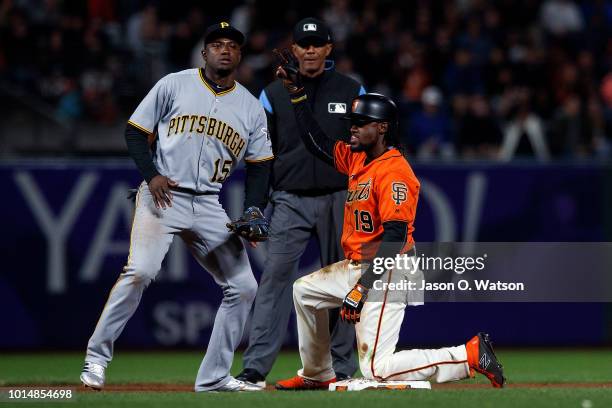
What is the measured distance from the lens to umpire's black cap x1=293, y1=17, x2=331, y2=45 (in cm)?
799

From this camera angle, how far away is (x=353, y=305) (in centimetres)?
686

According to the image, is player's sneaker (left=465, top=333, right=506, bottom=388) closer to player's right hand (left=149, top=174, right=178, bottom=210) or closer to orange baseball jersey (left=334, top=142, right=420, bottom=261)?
orange baseball jersey (left=334, top=142, right=420, bottom=261)

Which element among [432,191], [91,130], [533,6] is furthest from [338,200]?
[533,6]

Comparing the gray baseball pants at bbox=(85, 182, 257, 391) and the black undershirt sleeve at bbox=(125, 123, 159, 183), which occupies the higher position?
the black undershirt sleeve at bbox=(125, 123, 159, 183)

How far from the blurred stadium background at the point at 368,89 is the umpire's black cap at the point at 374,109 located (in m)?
1.97

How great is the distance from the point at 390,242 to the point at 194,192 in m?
1.30

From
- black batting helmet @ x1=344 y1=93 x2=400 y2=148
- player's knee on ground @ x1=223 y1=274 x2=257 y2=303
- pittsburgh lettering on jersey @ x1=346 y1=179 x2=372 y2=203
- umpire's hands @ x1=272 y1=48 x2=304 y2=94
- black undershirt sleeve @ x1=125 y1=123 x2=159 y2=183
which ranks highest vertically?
umpire's hands @ x1=272 y1=48 x2=304 y2=94

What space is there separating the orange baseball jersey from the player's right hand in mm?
1099

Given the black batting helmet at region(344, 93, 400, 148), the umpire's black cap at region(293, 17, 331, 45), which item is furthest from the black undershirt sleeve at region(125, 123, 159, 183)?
the umpire's black cap at region(293, 17, 331, 45)

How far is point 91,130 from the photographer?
13.0m

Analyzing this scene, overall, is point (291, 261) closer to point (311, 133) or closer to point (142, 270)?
point (311, 133)

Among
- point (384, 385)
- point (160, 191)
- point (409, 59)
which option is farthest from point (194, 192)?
point (409, 59)

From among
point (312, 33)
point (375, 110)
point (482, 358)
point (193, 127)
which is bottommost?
point (482, 358)

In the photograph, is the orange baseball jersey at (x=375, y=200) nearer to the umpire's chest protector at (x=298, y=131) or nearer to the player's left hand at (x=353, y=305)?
the player's left hand at (x=353, y=305)
